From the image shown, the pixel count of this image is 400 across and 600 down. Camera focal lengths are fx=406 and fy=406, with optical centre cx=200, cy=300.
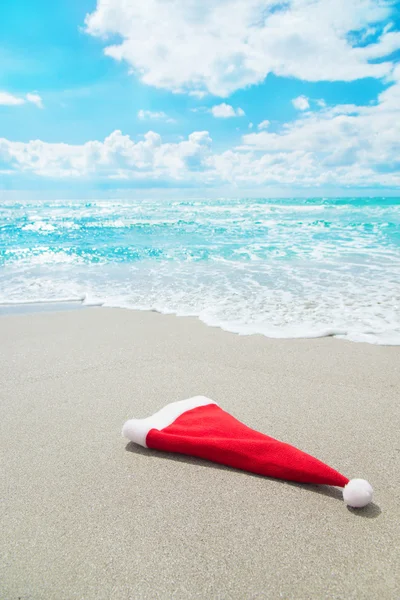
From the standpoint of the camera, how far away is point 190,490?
1.89 meters

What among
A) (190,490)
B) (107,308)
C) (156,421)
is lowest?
(107,308)

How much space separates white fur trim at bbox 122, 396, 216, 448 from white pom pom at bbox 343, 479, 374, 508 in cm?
94

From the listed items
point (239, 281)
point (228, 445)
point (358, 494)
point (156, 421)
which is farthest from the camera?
point (239, 281)

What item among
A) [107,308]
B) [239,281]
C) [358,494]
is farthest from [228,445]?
[239,281]

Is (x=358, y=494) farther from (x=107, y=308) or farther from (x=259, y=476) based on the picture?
(x=107, y=308)

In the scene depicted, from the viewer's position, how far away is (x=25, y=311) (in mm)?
5801

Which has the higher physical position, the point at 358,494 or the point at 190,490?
the point at 358,494

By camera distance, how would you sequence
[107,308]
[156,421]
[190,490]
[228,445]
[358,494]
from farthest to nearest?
[107,308] < [156,421] < [228,445] < [190,490] < [358,494]

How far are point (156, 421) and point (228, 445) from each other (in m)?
0.47

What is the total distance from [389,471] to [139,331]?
309 centimetres

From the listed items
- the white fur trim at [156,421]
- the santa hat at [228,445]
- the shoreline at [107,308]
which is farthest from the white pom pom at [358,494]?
the shoreline at [107,308]

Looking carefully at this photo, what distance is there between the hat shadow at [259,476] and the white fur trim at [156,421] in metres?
0.05

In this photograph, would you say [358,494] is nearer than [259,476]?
Yes

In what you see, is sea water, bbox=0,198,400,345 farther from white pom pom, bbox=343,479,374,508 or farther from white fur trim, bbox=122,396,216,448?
white pom pom, bbox=343,479,374,508
